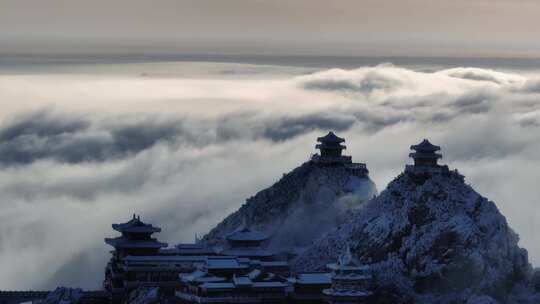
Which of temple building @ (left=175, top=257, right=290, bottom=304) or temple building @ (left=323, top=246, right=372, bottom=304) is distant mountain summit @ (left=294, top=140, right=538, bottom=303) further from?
temple building @ (left=175, top=257, right=290, bottom=304)

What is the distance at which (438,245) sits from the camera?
188250mm

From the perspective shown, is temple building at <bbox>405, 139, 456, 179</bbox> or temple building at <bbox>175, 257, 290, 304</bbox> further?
temple building at <bbox>405, 139, 456, 179</bbox>

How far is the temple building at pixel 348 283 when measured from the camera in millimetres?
180000

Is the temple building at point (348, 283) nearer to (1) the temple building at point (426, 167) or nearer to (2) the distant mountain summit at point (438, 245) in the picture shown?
(2) the distant mountain summit at point (438, 245)

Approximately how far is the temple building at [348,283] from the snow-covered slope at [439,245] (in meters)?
4.90

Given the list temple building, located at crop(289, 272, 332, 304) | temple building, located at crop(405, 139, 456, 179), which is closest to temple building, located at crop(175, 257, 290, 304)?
temple building, located at crop(289, 272, 332, 304)

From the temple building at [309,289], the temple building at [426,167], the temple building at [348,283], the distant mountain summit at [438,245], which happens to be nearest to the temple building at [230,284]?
the temple building at [309,289]

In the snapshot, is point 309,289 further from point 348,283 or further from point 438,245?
point 438,245

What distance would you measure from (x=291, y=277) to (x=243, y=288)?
10.9 meters

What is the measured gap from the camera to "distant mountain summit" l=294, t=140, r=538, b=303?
611ft

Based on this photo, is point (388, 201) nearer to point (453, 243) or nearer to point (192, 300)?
point (453, 243)

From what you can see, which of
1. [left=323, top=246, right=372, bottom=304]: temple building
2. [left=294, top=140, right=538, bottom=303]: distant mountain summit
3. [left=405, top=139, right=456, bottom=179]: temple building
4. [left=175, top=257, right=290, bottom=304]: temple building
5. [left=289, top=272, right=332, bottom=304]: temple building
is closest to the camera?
[left=323, top=246, right=372, bottom=304]: temple building

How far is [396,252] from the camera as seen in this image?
625ft

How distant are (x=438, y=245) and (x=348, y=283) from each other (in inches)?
520
